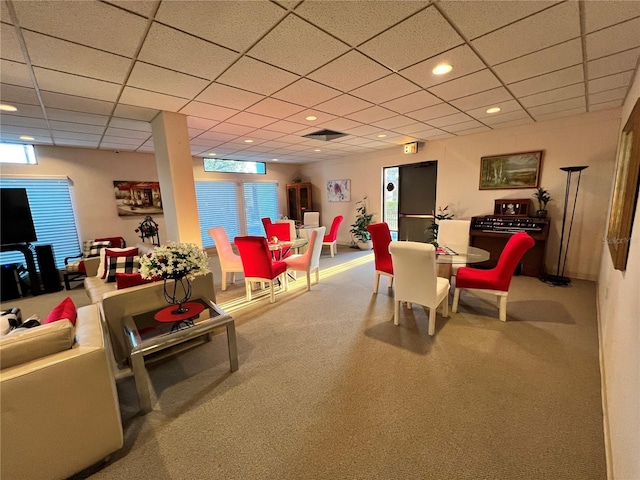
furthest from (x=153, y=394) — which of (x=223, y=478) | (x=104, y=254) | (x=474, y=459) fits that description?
(x=104, y=254)

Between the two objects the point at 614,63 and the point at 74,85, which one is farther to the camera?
the point at 74,85

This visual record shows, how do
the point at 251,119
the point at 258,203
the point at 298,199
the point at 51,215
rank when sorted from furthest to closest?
1. the point at 298,199
2. the point at 258,203
3. the point at 51,215
4. the point at 251,119

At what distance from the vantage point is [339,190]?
277 inches

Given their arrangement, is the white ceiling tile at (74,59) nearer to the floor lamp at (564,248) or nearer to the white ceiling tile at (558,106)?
the white ceiling tile at (558,106)

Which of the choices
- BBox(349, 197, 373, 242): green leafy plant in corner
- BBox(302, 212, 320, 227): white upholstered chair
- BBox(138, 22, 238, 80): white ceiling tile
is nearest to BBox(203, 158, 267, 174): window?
BBox(302, 212, 320, 227): white upholstered chair

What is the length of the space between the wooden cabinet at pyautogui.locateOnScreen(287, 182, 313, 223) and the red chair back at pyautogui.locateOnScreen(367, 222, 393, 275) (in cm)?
438

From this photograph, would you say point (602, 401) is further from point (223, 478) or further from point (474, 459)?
point (223, 478)

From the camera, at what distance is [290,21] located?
152 centimetres

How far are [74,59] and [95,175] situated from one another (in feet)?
13.3

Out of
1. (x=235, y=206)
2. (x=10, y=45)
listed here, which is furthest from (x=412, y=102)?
(x=235, y=206)

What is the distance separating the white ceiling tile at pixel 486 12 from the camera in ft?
4.69

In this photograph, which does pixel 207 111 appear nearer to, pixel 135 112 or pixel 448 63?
pixel 135 112

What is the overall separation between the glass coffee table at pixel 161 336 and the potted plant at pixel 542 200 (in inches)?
180

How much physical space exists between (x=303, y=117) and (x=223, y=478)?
3488mm
